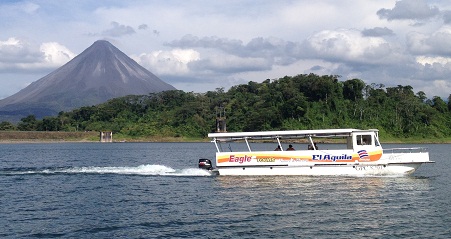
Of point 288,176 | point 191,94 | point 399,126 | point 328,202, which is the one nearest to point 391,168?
point 288,176

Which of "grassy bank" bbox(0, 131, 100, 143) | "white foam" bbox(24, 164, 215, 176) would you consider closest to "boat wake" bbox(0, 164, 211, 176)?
"white foam" bbox(24, 164, 215, 176)

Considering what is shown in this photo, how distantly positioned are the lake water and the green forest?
2884 inches

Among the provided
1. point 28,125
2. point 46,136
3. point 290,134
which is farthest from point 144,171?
point 28,125

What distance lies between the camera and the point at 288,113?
106 m

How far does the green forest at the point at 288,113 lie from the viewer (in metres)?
101

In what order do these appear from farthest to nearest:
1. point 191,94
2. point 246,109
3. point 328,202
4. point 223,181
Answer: point 191,94, point 246,109, point 223,181, point 328,202

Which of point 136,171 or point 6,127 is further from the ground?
point 6,127

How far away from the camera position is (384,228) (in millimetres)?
16312

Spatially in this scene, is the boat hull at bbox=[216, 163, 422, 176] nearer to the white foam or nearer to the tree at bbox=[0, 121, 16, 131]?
the white foam

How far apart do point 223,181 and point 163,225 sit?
33.2 ft

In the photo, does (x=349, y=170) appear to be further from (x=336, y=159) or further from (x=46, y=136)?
(x=46, y=136)

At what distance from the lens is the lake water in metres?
16.0

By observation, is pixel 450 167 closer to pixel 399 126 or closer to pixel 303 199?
pixel 303 199

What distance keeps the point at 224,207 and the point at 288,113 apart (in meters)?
86.8
